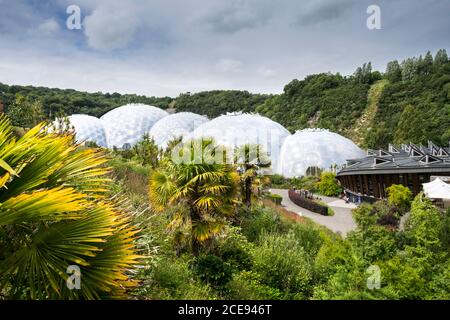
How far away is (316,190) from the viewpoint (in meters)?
42.8

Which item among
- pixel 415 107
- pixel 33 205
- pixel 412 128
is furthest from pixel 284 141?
pixel 33 205

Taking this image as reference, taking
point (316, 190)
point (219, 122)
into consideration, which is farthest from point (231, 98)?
point (316, 190)

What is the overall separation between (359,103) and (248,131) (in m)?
42.8

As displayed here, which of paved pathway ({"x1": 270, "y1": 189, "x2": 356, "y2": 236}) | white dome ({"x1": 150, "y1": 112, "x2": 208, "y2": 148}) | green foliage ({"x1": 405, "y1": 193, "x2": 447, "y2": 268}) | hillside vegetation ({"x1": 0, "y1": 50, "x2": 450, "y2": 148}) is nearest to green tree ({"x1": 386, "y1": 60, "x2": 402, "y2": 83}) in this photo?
hillside vegetation ({"x1": 0, "y1": 50, "x2": 450, "y2": 148})

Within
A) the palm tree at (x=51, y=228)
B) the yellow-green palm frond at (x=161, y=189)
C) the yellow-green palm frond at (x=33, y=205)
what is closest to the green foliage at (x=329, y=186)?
the yellow-green palm frond at (x=161, y=189)

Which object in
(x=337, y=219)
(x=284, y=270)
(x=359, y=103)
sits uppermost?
(x=359, y=103)

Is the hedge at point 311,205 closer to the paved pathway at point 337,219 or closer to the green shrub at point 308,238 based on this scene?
the paved pathway at point 337,219

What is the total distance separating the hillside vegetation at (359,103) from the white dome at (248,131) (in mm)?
20556

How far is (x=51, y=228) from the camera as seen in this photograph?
2.88 meters

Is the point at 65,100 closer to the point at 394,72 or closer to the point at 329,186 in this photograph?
the point at 329,186

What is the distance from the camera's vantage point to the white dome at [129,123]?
73625 millimetres

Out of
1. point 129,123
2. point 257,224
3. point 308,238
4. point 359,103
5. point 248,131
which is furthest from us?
point 359,103

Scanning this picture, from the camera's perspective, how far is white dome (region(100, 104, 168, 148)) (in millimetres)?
73625
